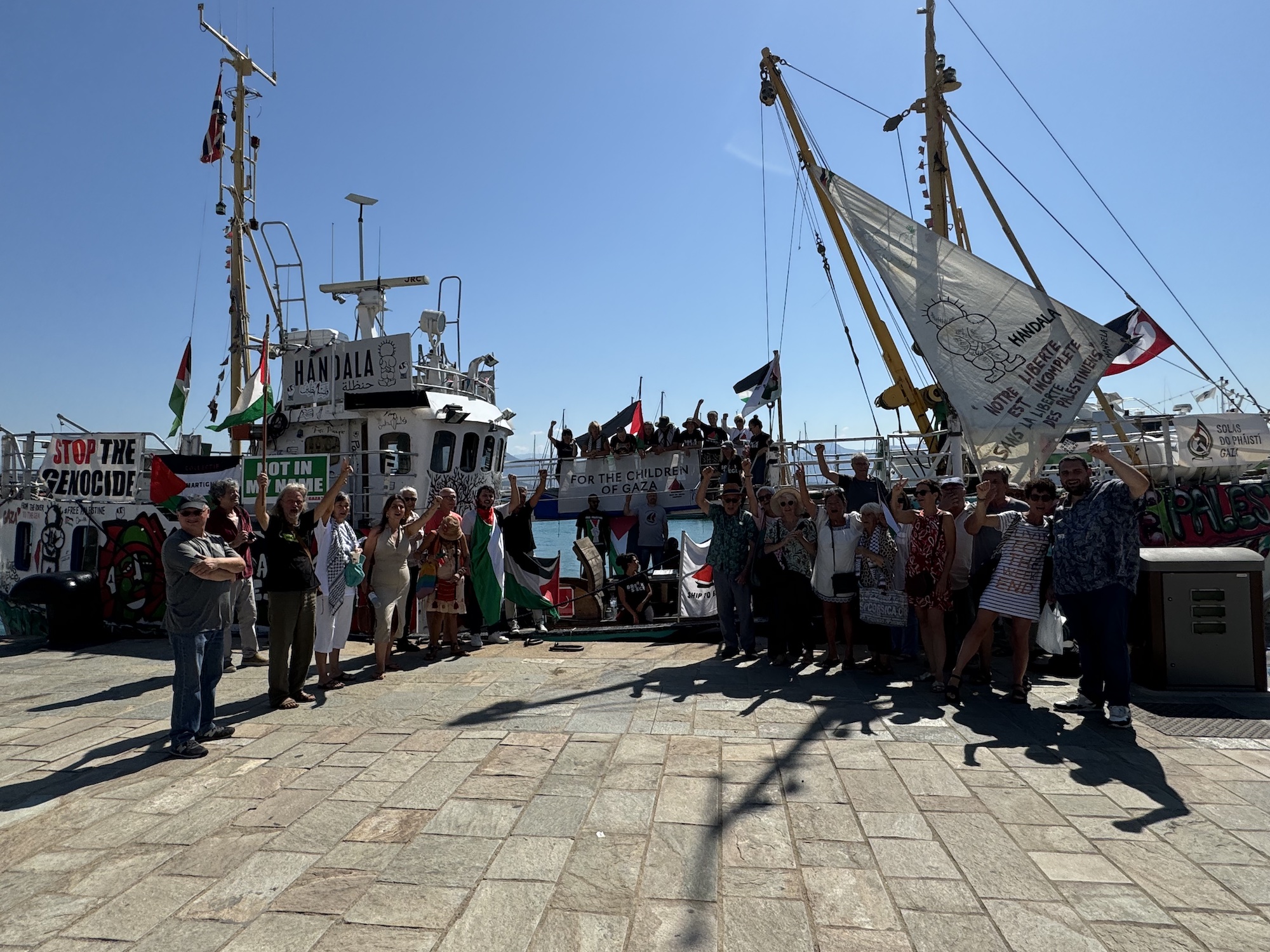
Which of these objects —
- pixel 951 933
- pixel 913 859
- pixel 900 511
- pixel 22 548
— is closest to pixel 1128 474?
pixel 900 511

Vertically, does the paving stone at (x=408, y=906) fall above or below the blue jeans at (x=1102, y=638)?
below

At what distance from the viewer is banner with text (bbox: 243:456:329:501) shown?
11156 millimetres

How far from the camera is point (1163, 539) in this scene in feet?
33.4

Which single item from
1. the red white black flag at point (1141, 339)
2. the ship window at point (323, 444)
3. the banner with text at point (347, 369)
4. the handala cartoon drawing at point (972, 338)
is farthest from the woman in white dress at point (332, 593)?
the red white black flag at point (1141, 339)

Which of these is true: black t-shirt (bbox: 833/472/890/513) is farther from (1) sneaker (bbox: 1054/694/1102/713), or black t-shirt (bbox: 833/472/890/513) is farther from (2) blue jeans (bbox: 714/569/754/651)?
(1) sneaker (bbox: 1054/694/1102/713)

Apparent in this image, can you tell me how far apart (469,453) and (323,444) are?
279 cm

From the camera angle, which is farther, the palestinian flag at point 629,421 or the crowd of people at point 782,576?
the palestinian flag at point 629,421

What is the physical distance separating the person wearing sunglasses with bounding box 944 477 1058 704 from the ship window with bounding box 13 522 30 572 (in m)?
13.1

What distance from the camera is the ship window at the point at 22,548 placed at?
1191 cm

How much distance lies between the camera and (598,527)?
56.1ft

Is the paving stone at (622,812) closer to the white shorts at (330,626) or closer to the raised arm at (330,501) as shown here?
the white shorts at (330,626)

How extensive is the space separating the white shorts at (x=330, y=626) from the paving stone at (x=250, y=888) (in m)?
3.37

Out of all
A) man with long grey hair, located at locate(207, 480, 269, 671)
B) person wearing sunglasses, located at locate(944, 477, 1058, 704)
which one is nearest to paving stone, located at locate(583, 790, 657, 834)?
man with long grey hair, located at locate(207, 480, 269, 671)

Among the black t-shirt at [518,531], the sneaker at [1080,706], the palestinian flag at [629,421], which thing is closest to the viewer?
the sneaker at [1080,706]
